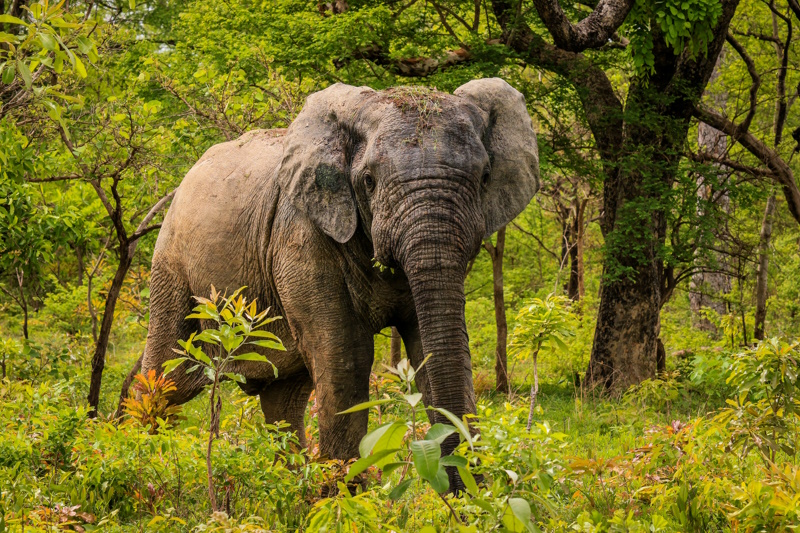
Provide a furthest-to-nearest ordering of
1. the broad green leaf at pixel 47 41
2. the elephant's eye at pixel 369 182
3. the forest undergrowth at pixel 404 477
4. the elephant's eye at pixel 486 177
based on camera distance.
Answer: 1. the elephant's eye at pixel 486 177
2. the elephant's eye at pixel 369 182
3. the forest undergrowth at pixel 404 477
4. the broad green leaf at pixel 47 41

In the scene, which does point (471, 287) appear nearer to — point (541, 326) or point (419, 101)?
point (419, 101)

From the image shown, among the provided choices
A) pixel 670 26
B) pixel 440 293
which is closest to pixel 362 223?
pixel 440 293

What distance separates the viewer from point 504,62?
39.8ft

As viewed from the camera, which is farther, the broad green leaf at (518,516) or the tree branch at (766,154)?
the tree branch at (766,154)

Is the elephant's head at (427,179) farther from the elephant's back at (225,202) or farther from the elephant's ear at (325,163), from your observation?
the elephant's back at (225,202)

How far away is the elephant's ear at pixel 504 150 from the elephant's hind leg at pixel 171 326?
287 cm

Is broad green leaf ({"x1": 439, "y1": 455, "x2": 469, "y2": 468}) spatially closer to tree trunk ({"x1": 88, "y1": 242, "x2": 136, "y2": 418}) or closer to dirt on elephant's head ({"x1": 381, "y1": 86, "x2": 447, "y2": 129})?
dirt on elephant's head ({"x1": 381, "y1": 86, "x2": 447, "y2": 129})

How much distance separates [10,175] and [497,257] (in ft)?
22.7

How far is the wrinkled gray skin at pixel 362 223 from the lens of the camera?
5457 millimetres

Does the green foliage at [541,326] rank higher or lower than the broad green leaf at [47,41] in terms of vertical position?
lower

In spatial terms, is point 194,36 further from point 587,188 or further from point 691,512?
point 691,512

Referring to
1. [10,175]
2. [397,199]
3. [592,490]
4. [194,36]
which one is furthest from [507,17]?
[592,490]

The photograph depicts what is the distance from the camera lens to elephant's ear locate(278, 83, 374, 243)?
606 centimetres

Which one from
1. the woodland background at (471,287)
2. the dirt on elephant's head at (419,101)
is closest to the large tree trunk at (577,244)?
the woodland background at (471,287)
